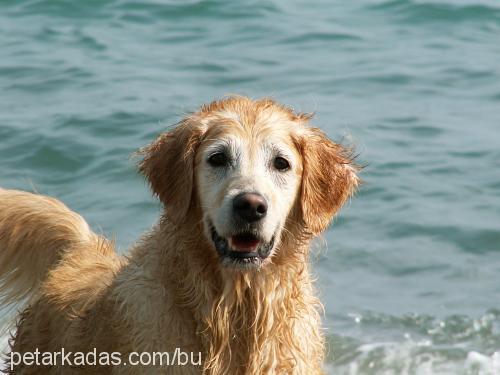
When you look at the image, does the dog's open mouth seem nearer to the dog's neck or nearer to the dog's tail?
the dog's neck

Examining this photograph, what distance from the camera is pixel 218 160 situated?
536 centimetres

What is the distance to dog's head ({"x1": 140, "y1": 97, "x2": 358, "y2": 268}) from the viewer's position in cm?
523

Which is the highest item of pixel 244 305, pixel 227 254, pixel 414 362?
pixel 227 254

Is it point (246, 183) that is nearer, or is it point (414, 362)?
point (246, 183)

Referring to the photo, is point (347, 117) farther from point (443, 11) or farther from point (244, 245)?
point (244, 245)

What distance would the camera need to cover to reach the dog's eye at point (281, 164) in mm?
5398

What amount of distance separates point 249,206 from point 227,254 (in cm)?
30

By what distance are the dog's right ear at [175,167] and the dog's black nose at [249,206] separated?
13.6 inches

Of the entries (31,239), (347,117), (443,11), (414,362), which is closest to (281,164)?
(31,239)

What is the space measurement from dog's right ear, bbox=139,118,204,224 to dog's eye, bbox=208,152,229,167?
0.37 feet

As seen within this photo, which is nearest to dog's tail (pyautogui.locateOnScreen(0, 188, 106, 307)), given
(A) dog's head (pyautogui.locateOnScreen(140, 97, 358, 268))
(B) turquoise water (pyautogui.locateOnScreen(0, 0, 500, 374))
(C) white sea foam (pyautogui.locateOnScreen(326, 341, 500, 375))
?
(A) dog's head (pyautogui.locateOnScreen(140, 97, 358, 268))

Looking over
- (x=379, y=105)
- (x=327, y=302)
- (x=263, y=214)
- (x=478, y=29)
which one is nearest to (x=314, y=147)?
(x=263, y=214)

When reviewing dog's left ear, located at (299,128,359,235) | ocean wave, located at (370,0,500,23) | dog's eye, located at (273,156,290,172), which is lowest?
ocean wave, located at (370,0,500,23)

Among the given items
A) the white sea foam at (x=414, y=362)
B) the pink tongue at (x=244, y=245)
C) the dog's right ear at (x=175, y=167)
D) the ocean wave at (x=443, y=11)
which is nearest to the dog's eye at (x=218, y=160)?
the dog's right ear at (x=175, y=167)
